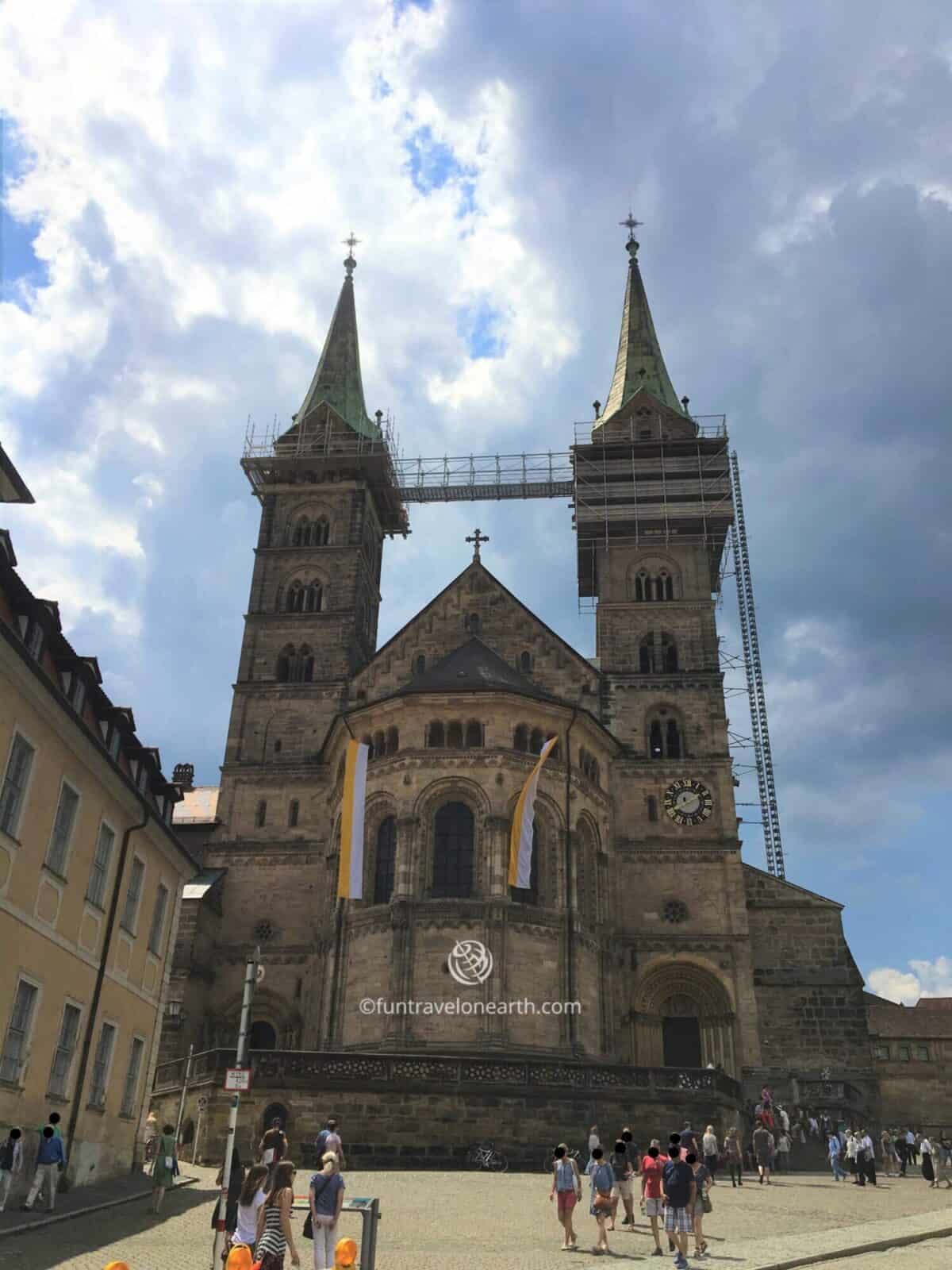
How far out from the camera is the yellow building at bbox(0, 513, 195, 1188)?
18.5 metres

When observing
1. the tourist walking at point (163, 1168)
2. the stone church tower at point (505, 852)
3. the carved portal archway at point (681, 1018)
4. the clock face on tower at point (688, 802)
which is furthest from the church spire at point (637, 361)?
the tourist walking at point (163, 1168)

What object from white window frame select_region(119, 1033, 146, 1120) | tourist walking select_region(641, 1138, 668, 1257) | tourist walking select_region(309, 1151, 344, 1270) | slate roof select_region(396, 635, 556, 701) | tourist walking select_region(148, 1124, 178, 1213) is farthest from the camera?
slate roof select_region(396, 635, 556, 701)

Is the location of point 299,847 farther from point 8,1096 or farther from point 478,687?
point 8,1096

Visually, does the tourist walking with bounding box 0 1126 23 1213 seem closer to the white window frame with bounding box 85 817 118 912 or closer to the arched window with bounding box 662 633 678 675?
the white window frame with bounding box 85 817 118 912

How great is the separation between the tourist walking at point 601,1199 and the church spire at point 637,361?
45357mm

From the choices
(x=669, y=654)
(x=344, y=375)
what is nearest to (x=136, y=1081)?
(x=669, y=654)

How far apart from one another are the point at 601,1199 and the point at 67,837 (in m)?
11.6

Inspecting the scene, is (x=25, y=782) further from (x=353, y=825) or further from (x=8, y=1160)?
(x=353, y=825)

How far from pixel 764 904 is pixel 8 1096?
32.0 metres

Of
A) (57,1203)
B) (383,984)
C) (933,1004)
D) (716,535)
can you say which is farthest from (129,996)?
(933,1004)

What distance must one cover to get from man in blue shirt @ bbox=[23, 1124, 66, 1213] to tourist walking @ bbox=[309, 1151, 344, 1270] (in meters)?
6.84

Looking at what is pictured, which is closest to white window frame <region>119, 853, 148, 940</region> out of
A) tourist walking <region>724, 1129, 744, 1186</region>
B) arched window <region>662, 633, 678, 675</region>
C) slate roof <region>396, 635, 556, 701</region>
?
tourist walking <region>724, 1129, 744, 1186</region>

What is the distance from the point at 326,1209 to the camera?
1284 cm

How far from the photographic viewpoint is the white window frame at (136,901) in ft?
78.3
